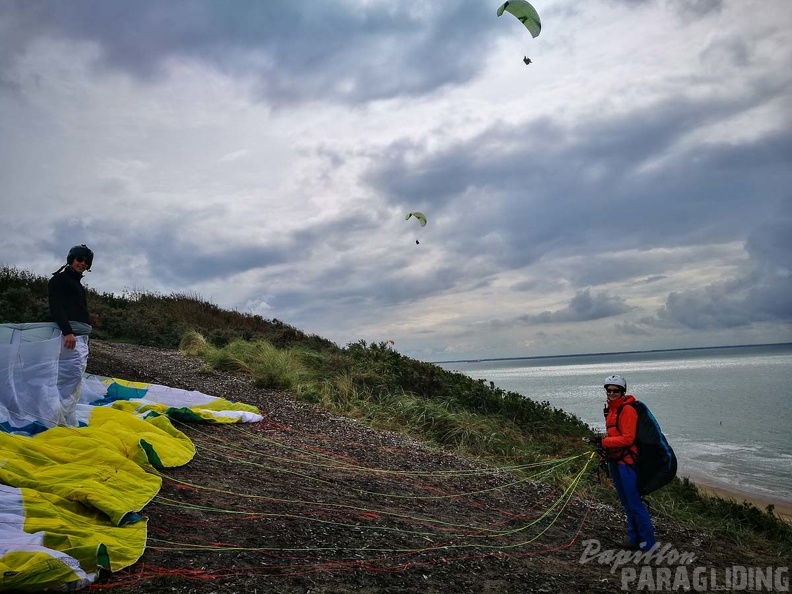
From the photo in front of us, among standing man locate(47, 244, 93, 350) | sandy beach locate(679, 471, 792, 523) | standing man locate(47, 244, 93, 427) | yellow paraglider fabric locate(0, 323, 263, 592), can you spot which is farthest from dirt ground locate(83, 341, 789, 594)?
sandy beach locate(679, 471, 792, 523)

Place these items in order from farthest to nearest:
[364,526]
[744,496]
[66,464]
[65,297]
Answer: [744,496] → [65,297] → [364,526] → [66,464]

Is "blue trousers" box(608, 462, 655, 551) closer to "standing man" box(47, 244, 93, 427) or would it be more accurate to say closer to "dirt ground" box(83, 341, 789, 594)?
"dirt ground" box(83, 341, 789, 594)

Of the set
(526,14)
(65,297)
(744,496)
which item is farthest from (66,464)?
(744,496)

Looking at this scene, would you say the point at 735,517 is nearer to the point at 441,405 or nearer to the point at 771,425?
the point at 441,405

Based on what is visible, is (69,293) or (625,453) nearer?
(625,453)

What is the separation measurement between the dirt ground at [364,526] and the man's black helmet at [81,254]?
2185mm

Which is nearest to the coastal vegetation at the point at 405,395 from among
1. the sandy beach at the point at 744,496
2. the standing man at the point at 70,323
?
the sandy beach at the point at 744,496

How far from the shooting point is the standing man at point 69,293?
220 inches

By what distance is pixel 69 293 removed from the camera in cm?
565

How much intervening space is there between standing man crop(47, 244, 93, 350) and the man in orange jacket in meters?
5.09

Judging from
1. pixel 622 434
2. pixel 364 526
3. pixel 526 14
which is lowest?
pixel 364 526

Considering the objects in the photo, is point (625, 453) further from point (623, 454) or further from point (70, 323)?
point (70, 323)

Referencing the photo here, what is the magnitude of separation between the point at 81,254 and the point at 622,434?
5361 mm

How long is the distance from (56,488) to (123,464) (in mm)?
714
